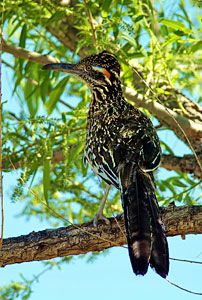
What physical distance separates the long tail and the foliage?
48.0 inches

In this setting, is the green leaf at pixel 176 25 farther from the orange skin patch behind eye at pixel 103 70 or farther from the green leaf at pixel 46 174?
the green leaf at pixel 46 174

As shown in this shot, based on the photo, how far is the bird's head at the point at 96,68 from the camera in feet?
22.8

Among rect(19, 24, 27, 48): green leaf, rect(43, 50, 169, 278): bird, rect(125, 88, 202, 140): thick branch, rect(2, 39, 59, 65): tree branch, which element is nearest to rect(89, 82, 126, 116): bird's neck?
rect(43, 50, 169, 278): bird

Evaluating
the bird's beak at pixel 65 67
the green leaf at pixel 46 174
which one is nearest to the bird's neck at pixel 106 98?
the bird's beak at pixel 65 67

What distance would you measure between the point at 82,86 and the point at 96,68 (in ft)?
4.20

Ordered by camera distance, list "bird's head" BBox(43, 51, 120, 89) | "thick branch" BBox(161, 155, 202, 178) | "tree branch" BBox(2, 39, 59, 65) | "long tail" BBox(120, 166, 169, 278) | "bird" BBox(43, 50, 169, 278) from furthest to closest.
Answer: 1. "tree branch" BBox(2, 39, 59, 65)
2. "thick branch" BBox(161, 155, 202, 178)
3. "bird's head" BBox(43, 51, 120, 89)
4. "bird" BBox(43, 50, 169, 278)
5. "long tail" BBox(120, 166, 169, 278)

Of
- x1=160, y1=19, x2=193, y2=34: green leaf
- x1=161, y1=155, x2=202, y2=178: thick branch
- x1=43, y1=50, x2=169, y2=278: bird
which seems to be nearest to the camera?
x1=43, y1=50, x2=169, y2=278: bird

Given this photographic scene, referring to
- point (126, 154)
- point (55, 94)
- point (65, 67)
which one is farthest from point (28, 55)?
point (126, 154)

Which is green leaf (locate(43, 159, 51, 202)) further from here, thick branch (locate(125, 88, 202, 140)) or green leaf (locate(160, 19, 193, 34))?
green leaf (locate(160, 19, 193, 34))

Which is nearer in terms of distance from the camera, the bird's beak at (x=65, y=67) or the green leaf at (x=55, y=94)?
the bird's beak at (x=65, y=67)

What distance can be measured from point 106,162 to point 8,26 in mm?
2726

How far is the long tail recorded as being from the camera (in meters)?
5.07

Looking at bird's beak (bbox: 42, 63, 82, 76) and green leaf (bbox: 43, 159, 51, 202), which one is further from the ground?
bird's beak (bbox: 42, 63, 82, 76)

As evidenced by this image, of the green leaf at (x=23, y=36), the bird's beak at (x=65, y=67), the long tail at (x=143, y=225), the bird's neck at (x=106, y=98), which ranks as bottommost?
the long tail at (x=143, y=225)
